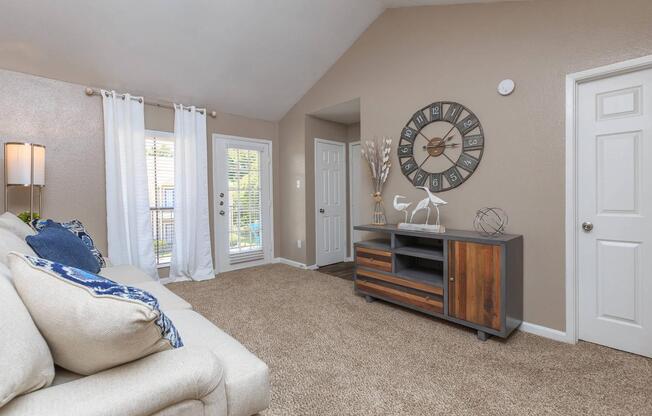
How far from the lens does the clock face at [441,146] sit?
9.21ft

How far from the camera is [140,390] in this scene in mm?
873

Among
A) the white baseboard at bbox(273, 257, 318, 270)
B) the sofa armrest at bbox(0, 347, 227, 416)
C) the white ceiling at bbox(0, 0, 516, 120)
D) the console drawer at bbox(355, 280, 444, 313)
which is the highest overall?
the white ceiling at bbox(0, 0, 516, 120)

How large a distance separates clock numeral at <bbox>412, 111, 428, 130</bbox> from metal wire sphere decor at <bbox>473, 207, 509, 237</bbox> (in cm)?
100

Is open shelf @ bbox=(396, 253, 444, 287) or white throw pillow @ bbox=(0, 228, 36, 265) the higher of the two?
white throw pillow @ bbox=(0, 228, 36, 265)

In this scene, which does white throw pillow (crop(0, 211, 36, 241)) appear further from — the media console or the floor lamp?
the media console

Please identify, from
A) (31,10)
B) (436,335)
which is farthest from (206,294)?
(31,10)

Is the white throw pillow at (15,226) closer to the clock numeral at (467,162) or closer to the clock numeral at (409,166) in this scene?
the clock numeral at (409,166)

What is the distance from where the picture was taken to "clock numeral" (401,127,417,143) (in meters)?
3.21

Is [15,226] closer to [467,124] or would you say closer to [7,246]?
[7,246]

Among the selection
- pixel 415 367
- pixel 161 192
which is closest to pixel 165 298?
pixel 415 367

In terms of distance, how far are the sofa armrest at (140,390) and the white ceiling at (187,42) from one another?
10.1ft

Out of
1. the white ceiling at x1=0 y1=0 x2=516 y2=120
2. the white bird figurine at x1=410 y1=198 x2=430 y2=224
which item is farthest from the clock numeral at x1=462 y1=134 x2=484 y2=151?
the white ceiling at x1=0 y1=0 x2=516 y2=120

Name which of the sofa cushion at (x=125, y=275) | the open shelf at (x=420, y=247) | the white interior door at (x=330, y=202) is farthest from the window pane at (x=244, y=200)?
the open shelf at (x=420, y=247)

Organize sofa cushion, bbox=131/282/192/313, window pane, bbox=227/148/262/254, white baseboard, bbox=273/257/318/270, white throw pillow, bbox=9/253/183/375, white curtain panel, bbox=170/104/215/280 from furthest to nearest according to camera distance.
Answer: white baseboard, bbox=273/257/318/270
window pane, bbox=227/148/262/254
white curtain panel, bbox=170/104/215/280
sofa cushion, bbox=131/282/192/313
white throw pillow, bbox=9/253/183/375
